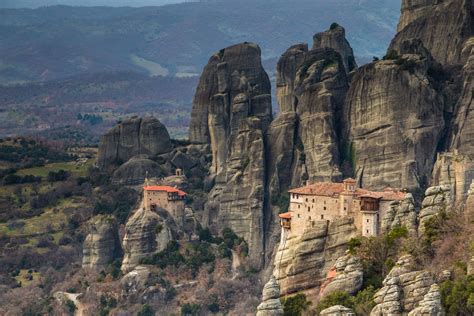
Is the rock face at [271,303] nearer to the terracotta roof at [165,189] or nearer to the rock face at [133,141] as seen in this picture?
the terracotta roof at [165,189]

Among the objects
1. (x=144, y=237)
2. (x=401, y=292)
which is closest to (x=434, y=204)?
(x=401, y=292)

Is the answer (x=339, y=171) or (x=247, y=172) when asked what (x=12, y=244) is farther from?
(x=339, y=171)

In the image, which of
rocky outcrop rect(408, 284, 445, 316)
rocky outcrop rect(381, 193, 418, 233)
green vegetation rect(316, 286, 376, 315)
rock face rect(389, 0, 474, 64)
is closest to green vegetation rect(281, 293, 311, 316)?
green vegetation rect(316, 286, 376, 315)

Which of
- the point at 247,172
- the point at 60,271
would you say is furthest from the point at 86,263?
the point at 247,172

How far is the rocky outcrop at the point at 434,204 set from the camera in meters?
79.7

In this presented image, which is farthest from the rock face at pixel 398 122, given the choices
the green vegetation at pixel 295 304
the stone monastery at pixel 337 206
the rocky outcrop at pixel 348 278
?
the rocky outcrop at pixel 348 278

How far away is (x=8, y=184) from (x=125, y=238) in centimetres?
2977

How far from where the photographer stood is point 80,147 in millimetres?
177750

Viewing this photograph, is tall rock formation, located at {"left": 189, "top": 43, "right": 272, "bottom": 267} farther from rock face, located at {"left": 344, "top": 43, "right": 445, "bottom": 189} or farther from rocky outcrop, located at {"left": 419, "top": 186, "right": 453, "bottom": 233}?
rocky outcrop, located at {"left": 419, "top": 186, "right": 453, "bottom": 233}

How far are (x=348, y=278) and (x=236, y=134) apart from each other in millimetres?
51308

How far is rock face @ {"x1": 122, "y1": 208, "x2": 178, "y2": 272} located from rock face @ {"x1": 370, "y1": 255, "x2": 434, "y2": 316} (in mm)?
46701

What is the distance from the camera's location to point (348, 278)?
7669cm

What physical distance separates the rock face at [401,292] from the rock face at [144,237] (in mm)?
46701

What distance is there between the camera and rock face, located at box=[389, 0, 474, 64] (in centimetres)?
12225
